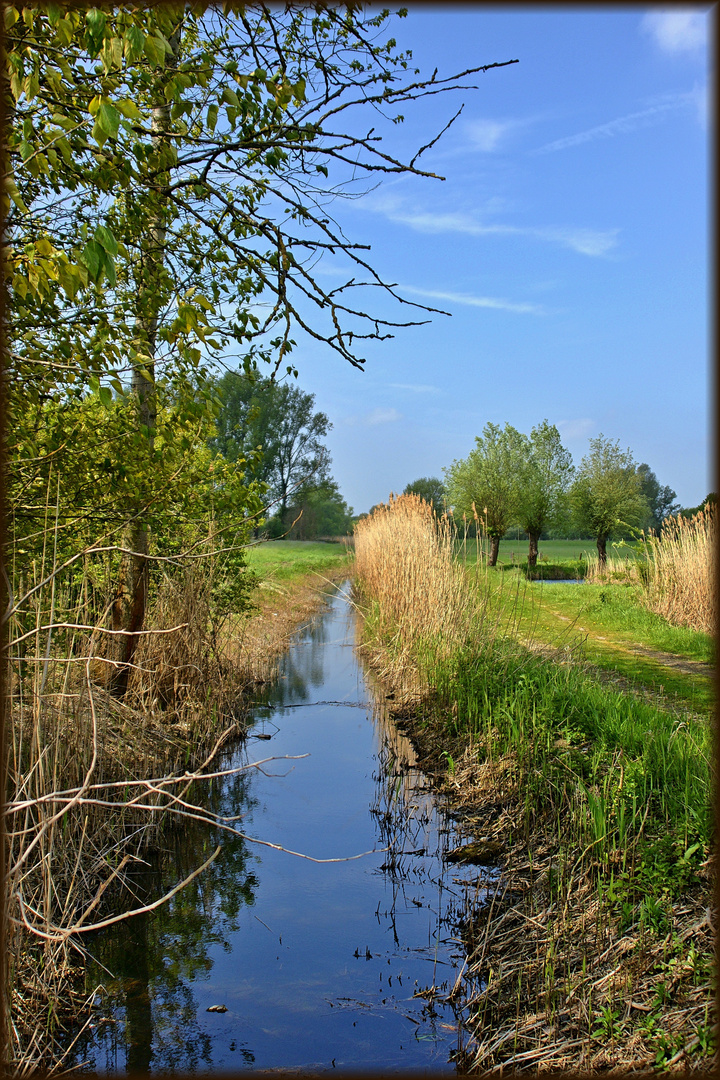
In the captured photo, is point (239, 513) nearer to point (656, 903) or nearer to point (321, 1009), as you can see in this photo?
point (321, 1009)

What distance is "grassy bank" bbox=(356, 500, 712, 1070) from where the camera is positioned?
255 centimetres

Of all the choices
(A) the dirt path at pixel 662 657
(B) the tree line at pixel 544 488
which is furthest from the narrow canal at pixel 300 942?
(B) the tree line at pixel 544 488

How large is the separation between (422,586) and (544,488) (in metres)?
20.8

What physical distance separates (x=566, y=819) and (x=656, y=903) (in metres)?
1.13

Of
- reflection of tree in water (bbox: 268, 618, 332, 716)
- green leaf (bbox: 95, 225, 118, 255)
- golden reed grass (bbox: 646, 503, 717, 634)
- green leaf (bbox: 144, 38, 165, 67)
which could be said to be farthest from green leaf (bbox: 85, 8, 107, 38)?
golden reed grass (bbox: 646, 503, 717, 634)

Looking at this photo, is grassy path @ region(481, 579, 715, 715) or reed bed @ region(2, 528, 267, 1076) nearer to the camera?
reed bed @ region(2, 528, 267, 1076)

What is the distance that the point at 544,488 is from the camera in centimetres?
2766

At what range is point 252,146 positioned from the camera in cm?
327

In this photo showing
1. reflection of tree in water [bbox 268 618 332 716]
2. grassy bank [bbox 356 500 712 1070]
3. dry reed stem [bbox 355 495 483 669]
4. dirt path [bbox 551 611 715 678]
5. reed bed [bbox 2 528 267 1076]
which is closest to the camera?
grassy bank [bbox 356 500 712 1070]

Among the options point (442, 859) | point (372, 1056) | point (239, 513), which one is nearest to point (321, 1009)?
point (372, 1056)

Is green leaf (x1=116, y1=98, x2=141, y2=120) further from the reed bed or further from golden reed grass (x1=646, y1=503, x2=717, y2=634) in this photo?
golden reed grass (x1=646, y1=503, x2=717, y2=634)

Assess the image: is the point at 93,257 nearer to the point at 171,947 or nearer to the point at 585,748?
the point at 171,947

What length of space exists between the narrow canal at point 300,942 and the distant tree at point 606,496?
21.9 m

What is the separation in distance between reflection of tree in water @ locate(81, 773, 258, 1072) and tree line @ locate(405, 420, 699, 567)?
70.8 ft
